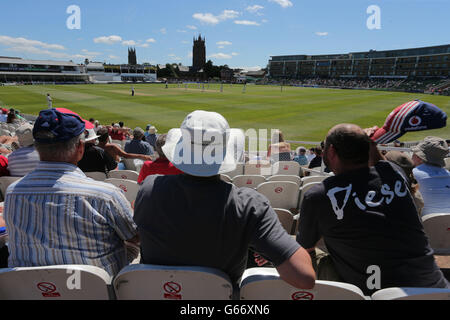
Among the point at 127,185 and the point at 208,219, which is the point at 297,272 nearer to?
the point at 208,219

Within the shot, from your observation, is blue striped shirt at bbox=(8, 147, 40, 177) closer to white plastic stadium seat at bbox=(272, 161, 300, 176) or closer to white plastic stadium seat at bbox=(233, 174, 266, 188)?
white plastic stadium seat at bbox=(233, 174, 266, 188)

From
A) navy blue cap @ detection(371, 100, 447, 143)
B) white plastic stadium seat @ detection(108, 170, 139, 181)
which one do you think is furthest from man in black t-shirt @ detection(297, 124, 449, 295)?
white plastic stadium seat @ detection(108, 170, 139, 181)

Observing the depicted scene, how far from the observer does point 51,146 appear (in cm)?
189

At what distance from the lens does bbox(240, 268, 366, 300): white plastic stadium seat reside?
142 centimetres

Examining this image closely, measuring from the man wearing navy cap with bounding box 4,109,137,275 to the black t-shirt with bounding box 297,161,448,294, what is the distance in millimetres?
1419

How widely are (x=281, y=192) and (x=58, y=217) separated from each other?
9.70ft

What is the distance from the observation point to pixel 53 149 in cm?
190

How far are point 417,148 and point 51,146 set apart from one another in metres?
4.03

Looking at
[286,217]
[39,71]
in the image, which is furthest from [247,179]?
[39,71]

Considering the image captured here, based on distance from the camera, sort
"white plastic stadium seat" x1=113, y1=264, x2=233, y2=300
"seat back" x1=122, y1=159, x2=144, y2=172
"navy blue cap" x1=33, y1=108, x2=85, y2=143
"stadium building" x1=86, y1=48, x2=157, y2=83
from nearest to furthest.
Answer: "white plastic stadium seat" x1=113, y1=264, x2=233, y2=300 → "navy blue cap" x1=33, y1=108, x2=85, y2=143 → "seat back" x1=122, y1=159, x2=144, y2=172 → "stadium building" x1=86, y1=48, x2=157, y2=83

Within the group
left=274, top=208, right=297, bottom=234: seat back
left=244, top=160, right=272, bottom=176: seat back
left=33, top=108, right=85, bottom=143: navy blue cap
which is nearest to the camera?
left=33, top=108, right=85, bottom=143: navy blue cap
